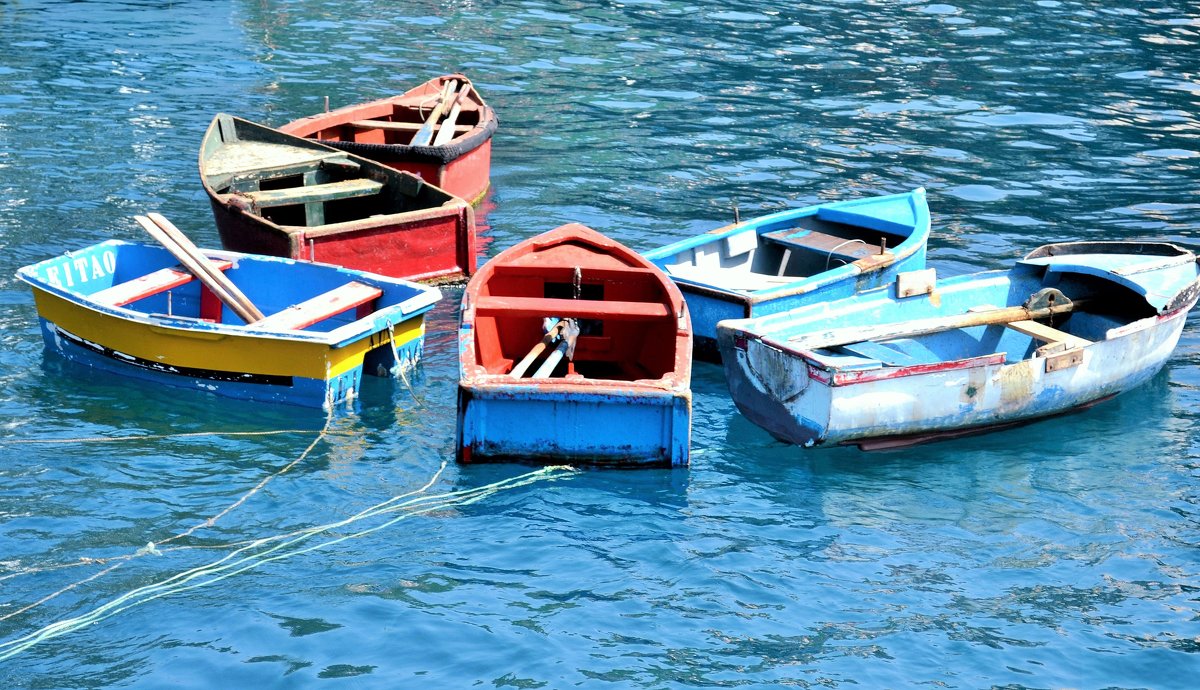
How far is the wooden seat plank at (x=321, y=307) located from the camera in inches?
405

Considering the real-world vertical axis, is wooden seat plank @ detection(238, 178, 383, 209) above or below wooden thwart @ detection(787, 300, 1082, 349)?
above

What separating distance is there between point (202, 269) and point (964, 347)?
22.0 ft

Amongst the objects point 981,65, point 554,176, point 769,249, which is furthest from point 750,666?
point 981,65

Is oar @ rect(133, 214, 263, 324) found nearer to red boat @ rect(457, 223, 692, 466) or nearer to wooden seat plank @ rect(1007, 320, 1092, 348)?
red boat @ rect(457, 223, 692, 466)

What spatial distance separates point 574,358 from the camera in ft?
35.3

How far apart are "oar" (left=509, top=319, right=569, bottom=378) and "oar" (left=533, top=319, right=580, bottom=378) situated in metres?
0.07

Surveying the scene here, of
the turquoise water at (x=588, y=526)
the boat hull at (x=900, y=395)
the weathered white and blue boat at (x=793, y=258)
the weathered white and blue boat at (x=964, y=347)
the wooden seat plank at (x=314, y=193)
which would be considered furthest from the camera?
the wooden seat plank at (x=314, y=193)

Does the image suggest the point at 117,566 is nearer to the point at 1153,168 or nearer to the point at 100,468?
the point at 100,468

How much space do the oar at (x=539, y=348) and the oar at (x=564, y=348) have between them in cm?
7

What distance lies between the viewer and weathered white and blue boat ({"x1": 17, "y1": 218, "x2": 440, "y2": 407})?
10.1 metres

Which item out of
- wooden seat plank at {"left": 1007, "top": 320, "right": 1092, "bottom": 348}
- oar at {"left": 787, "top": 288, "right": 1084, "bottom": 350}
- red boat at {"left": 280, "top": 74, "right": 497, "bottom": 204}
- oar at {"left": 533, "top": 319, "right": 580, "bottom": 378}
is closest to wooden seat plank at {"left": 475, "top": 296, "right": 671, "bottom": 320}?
oar at {"left": 533, "top": 319, "right": 580, "bottom": 378}

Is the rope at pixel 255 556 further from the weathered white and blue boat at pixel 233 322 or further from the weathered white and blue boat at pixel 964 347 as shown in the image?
the weathered white and blue boat at pixel 964 347

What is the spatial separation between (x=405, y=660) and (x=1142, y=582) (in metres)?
4.85

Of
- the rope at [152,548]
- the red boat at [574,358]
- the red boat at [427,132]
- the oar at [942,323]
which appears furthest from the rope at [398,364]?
the red boat at [427,132]
